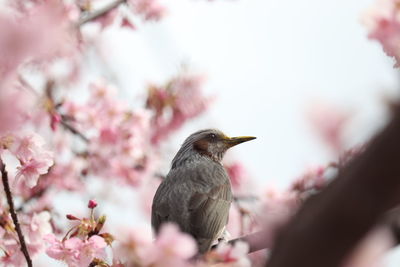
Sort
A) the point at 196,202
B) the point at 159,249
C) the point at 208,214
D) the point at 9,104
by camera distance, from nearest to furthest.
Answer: the point at 159,249 → the point at 9,104 → the point at 208,214 → the point at 196,202

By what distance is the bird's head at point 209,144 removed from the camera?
4945 millimetres

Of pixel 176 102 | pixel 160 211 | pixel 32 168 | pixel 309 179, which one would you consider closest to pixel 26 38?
pixel 32 168

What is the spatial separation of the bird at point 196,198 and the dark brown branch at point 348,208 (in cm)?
221

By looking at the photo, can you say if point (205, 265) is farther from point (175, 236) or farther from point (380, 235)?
point (380, 235)

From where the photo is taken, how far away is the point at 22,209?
13.7 feet

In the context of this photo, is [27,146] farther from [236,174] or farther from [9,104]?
[236,174]

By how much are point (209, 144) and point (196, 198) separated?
1.33 meters

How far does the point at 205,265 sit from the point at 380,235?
113 cm

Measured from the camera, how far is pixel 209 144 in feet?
16.6

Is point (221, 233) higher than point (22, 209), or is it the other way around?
point (22, 209)

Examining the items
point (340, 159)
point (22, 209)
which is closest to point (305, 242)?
point (340, 159)

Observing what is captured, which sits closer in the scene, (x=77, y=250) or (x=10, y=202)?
(x=10, y=202)

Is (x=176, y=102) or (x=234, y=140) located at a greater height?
(x=176, y=102)

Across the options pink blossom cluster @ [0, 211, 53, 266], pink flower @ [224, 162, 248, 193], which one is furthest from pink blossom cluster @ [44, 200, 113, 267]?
pink flower @ [224, 162, 248, 193]
